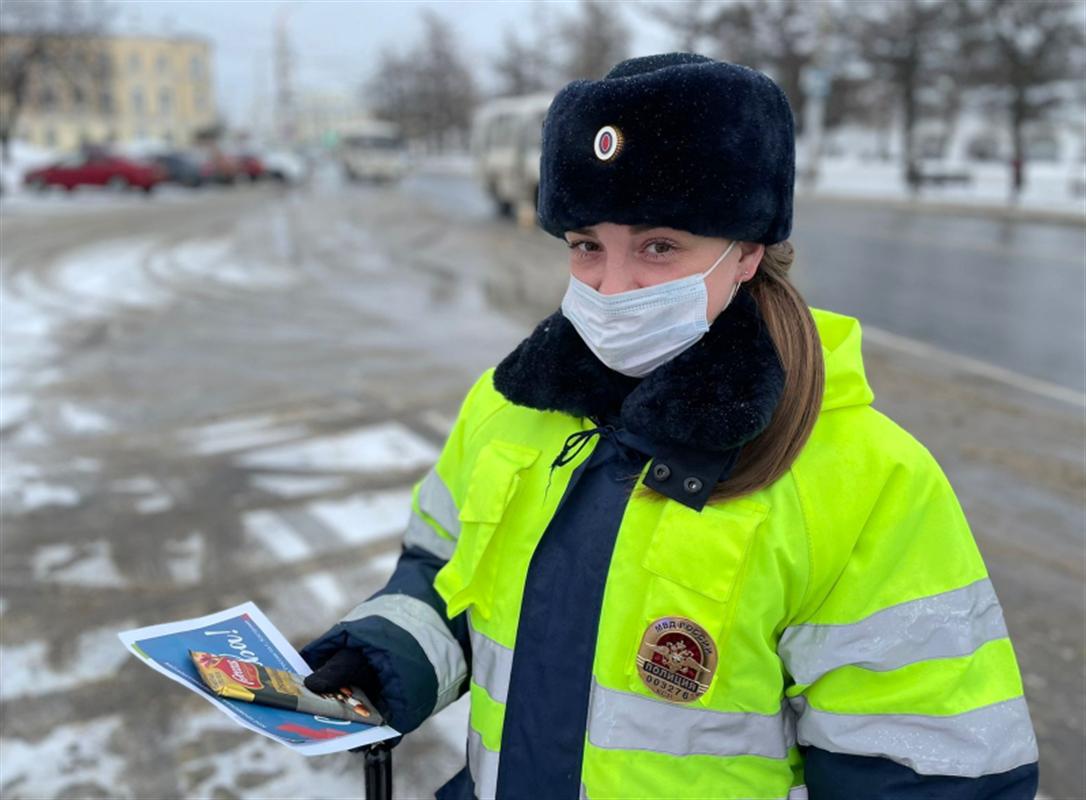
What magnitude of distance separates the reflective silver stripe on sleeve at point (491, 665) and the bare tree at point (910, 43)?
3446 cm

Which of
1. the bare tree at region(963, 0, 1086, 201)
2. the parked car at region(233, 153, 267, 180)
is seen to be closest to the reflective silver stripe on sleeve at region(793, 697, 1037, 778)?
the bare tree at region(963, 0, 1086, 201)

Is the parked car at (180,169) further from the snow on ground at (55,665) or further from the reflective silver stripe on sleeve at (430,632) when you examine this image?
the reflective silver stripe on sleeve at (430,632)

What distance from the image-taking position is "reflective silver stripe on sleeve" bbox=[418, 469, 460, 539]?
1752mm

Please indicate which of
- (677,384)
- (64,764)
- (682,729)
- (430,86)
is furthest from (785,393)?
(430,86)

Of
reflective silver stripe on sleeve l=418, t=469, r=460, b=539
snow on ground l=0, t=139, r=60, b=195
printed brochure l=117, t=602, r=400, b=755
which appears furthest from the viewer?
snow on ground l=0, t=139, r=60, b=195

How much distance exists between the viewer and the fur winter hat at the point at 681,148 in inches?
54.1

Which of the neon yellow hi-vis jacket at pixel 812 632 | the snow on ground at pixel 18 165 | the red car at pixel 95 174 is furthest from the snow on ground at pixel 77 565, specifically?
the red car at pixel 95 174

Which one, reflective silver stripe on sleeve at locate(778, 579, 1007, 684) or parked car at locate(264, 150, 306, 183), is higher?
reflective silver stripe on sleeve at locate(778, 579, 1007, 684)

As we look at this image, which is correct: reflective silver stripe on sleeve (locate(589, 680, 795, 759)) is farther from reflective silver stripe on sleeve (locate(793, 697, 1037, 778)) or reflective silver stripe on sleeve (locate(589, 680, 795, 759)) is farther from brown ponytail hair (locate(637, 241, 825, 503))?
brown ponytail hair (locate(637, 241, 825, 503))

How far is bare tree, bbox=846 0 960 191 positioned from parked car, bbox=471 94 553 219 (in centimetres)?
1697

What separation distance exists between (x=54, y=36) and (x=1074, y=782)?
4382cm

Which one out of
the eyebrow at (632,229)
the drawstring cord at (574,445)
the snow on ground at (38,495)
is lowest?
the snow on ground at (38,495)

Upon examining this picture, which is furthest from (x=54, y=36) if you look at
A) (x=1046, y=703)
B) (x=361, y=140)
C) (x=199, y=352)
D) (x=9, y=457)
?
(x=1046, y=703)

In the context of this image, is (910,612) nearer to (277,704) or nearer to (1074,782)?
(277,704)
